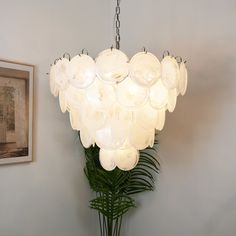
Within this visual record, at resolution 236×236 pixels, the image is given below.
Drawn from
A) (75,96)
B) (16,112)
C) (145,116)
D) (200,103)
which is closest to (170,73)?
(145,116)

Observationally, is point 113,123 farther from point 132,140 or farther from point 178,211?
point 178,211

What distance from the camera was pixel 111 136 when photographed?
1.42 meters

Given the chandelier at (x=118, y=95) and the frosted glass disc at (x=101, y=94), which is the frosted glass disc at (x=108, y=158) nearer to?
the chandelier at (x=118, y=95)

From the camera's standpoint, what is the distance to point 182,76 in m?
1.43

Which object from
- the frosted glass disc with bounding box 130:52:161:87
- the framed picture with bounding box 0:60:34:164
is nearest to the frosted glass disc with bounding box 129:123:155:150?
the frosted glass disc with bounding box 130:52:161:87

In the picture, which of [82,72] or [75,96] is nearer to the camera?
[82,72]

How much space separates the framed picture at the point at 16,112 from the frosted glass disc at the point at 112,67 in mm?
836

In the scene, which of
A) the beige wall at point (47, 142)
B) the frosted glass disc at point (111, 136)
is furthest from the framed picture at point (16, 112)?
the frosted glass disc at point (111, 136)

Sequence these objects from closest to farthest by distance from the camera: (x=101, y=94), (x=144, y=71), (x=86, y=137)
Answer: (x=144, y=71)
(x=101, y=94)
(x=86, y=137)

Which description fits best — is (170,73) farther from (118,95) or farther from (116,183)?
(116,183)

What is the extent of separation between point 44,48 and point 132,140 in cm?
110

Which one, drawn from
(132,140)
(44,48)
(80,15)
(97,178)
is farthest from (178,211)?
(80,15)

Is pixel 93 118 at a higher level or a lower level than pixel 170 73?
lower

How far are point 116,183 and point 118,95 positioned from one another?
1015 millimetres
